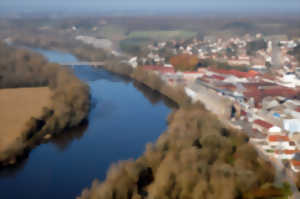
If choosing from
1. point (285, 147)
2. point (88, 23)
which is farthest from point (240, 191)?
point (88, 23)

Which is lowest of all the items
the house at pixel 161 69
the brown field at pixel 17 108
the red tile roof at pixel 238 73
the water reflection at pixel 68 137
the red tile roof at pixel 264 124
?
the house at pixel 161 69

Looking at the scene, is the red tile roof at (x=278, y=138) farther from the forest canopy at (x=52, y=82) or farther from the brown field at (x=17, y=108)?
the brown field at (x=17, y=108)

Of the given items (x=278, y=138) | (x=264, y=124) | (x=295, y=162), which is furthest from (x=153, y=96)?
(x=295, y=162)

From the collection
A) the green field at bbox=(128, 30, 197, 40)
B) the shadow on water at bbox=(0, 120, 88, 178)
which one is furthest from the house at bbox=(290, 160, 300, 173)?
the green field at bbox=(128, 30, 197, 40)

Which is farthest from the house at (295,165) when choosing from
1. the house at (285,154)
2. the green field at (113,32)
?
the green field at (113,32)

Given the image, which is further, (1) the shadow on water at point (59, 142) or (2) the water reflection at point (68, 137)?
(2) the water reflection at point (68, 137)

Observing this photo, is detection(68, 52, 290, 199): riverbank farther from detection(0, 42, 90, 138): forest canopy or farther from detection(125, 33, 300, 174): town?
detection(0, 42, 90, 138): forest canopy
